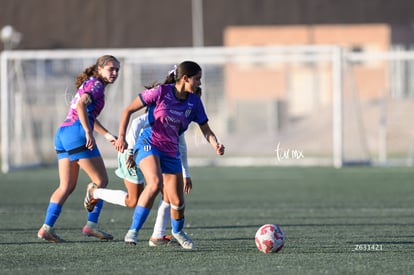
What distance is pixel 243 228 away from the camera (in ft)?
38.5

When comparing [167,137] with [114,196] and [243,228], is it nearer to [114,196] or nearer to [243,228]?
[114,196]

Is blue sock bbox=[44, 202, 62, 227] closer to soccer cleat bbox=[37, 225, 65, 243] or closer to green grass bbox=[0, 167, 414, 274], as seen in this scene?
soccer cleat bbox=[37, 225, 65, 243]

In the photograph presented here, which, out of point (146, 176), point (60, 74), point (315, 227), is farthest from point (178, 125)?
point (60, 74)

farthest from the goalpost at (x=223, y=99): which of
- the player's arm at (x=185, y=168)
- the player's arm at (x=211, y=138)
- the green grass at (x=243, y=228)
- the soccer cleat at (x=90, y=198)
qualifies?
the player's arm at (x=211, y=138)

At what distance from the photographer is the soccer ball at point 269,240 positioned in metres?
9.26

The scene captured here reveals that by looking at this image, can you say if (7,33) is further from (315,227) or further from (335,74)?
(315,227)

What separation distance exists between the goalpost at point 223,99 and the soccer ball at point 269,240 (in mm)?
12540

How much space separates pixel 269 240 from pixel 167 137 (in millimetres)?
1437

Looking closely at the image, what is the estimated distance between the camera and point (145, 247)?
32.4 feet

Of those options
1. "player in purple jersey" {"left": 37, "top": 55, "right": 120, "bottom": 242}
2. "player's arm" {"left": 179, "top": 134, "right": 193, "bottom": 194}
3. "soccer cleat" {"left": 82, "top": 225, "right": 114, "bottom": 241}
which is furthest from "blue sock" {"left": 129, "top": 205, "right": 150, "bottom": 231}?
"soccer cleat" {"left": 82, "top": 225, "right": 114, "bottom": 241}

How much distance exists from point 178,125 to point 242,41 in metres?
33.1

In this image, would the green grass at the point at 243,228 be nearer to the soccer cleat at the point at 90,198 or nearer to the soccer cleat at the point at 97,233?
the soccer cleat at the point at 97,233

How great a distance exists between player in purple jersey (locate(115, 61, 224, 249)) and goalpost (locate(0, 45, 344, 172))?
38.6 feet

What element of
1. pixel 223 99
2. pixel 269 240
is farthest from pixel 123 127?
pixel 223 99
